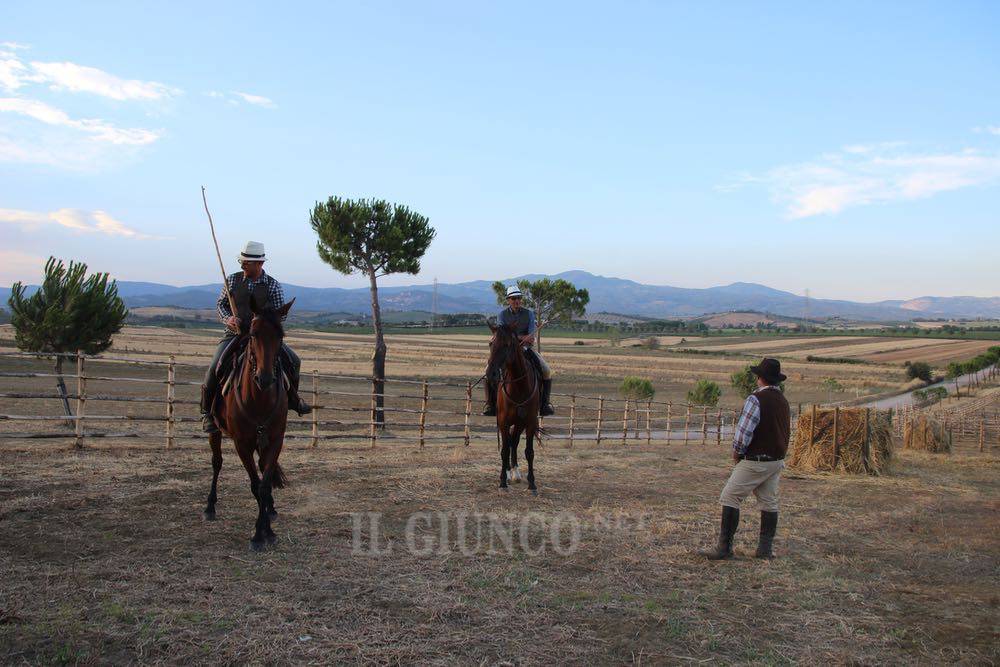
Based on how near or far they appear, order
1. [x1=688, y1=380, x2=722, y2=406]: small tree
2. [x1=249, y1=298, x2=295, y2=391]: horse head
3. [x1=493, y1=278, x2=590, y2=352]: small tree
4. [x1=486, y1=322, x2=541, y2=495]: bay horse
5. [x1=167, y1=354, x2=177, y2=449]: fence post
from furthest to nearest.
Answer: [x1=493, y1=278, x2=590, y2=352]: small tree, [x1=688, y1=380, x2=722, y2=406]: small tree, [x1=167, y1=354, x2=177, y2=449]: fence post, [x1=486, y1=322, x2=541, y2=495]: bay horse, [x1=249, y1=298, x2=295, y2=391]: horse head

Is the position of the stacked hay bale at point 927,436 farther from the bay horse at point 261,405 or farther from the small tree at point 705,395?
the bay horse at point 261,405

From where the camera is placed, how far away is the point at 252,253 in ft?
22.0

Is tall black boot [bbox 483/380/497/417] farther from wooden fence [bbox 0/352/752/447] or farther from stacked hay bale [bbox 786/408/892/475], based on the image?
stacked hay bale [bbox 786/408/892/475]

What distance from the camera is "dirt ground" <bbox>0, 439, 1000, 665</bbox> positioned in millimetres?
4086

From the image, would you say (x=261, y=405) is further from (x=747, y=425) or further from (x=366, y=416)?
(x=366, y=416)

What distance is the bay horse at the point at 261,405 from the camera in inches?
229

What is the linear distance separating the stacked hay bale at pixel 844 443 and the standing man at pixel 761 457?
705 cm

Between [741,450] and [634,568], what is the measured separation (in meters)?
1.51

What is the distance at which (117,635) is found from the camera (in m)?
3.95

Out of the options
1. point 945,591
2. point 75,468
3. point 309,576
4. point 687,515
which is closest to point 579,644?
point 309,576

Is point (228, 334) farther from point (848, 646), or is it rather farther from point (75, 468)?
point (848, 646)

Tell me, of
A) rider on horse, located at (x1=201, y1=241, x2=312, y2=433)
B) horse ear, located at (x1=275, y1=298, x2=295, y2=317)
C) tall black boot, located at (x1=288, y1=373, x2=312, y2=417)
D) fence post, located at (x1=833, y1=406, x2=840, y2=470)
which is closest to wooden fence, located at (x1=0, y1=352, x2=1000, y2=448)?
fence post, located at (x1=833, y1=406, x2=840, y2=470)

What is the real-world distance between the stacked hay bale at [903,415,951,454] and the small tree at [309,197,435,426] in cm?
1444

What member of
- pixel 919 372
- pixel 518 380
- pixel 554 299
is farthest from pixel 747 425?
pixel 919 372
